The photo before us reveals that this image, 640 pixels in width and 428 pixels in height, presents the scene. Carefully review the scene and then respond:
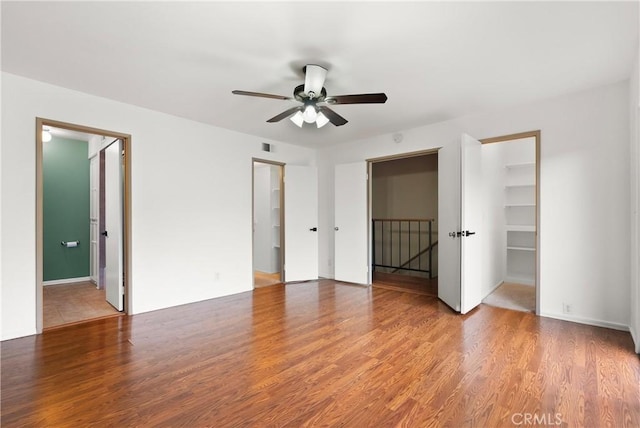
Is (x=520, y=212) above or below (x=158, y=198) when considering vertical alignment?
below

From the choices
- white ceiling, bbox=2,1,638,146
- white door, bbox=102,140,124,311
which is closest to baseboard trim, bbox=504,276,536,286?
white ceiling, bbox=2,1,638,146

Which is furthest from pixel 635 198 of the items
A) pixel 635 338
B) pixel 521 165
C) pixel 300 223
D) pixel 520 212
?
pixel 300 223

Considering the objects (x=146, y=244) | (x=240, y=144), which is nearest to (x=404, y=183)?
(x=240, y=144)

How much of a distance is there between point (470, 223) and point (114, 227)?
4339 millimetres

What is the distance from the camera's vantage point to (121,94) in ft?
10.6

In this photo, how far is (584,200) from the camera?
10.5 ft

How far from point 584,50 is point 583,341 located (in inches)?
98.1

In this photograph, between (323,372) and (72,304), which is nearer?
(323,372)

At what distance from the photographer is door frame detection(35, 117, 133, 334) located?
2.95 m

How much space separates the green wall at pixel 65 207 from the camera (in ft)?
16.5

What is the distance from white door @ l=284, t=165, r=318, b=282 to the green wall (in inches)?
142
